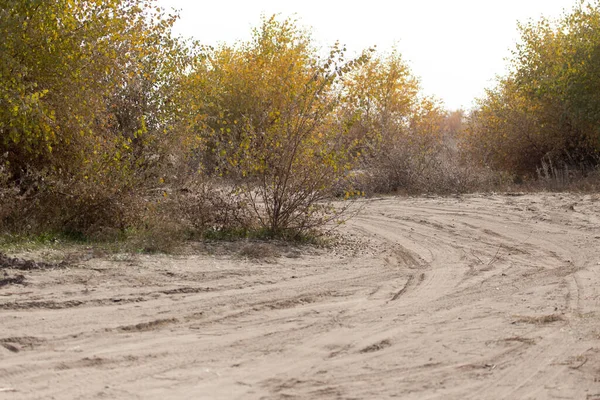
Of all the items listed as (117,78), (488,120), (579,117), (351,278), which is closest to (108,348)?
(351,278)

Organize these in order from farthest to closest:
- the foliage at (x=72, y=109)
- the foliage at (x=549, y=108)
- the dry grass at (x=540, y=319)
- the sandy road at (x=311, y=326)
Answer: the foliage at (x=549, y=108) → the foliage at (x=72, y=109) → the dry grass at (x=540, y=319) → the sandy road at (x=311, y=326)

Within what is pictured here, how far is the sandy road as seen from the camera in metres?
4.38

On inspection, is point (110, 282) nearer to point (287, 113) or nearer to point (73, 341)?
point (73, 341)

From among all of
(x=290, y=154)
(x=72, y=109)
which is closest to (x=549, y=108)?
(x=290, y=154)

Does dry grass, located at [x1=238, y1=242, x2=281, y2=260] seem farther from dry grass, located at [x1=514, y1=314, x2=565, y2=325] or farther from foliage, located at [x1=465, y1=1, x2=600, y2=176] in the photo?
foliage, located at [x1=465, y1=1, x2=600, y2=176]

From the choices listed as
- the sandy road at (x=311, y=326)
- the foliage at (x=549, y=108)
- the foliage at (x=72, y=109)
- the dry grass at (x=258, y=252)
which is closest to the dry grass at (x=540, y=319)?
the sandy road at (x=311, y=326)

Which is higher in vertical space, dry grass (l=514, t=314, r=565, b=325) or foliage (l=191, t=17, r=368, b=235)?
foliage (l=191, t=17, r=368, b=235)

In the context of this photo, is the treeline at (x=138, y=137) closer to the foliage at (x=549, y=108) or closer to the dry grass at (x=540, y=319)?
the dry grass at (x=540, y=319)

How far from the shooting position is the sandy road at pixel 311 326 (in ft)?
14.4

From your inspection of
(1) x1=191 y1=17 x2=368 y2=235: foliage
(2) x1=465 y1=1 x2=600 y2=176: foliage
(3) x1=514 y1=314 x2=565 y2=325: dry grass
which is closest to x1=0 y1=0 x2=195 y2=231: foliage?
(1) x1=191 y1=17 x2=368 y2=235: foliage

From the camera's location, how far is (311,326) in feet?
19.0

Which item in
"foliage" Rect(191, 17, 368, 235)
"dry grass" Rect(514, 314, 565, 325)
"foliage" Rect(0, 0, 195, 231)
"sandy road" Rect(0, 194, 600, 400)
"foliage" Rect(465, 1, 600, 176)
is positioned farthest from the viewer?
"foliage" Rect(465, 1, 600, 176)

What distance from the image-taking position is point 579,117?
19.7 meters

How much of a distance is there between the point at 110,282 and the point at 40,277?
667 mm
